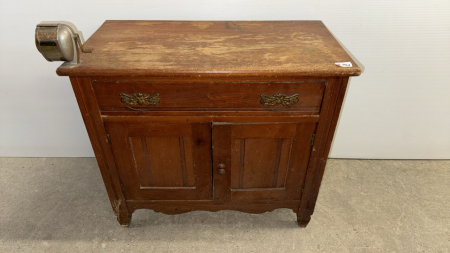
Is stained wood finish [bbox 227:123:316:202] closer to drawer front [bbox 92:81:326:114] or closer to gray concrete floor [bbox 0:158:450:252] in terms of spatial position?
drawer front [bbox 92:81:326:114]

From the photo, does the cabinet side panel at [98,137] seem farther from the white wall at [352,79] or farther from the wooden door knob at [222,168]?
the white wall at [352,79]

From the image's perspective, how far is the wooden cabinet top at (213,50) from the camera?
1.09 metres

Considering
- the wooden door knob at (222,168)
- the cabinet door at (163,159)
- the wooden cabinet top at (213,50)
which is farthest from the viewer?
the wooden door knob at (222,168)

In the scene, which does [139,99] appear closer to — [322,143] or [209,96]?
[209,96]

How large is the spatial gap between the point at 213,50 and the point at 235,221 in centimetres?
97

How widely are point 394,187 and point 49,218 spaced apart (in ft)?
6.69

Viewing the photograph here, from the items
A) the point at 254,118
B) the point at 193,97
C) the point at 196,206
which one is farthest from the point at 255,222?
the point at 193,97

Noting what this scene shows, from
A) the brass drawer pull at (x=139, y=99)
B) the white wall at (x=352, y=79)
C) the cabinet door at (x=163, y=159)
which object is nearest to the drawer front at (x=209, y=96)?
the brass drawer pull at (x=139, y=99)

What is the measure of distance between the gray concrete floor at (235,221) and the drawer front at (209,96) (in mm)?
789

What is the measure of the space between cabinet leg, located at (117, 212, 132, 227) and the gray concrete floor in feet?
0.16

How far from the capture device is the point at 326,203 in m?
1.85

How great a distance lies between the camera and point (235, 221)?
1746mm

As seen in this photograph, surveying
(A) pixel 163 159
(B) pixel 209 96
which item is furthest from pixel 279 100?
(A) pixel 163 159

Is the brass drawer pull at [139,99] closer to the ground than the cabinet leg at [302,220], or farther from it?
farther from it
